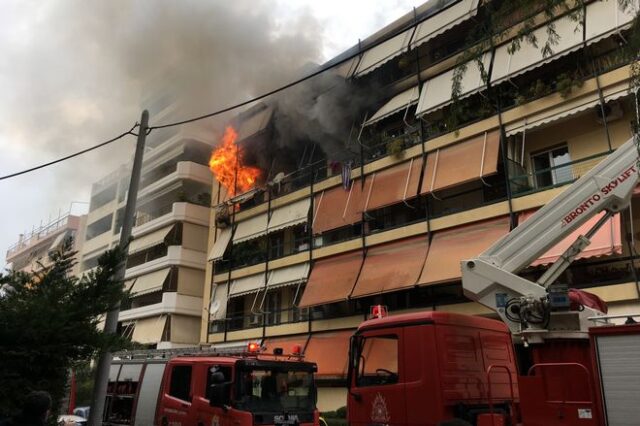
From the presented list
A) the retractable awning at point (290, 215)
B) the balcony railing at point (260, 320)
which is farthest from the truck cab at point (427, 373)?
the retractable awning at point (290, 215)

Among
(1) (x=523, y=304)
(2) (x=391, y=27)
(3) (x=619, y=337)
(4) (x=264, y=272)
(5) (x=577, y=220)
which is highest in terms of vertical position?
(2) (x=391, y=27)

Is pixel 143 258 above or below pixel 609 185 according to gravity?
above

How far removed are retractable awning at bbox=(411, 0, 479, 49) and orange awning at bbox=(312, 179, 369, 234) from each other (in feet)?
17.6

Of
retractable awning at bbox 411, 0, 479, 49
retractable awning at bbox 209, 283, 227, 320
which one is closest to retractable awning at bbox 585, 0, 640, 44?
retractable awning at bbox 411, 0, 479, 49

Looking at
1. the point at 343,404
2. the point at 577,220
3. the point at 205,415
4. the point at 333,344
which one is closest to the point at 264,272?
the point at 333,344

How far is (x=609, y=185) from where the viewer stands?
6992 millimetres

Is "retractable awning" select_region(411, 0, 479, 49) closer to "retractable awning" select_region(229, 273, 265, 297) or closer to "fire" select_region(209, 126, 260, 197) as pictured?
"fire" select_region(209, 126, 260, 197)

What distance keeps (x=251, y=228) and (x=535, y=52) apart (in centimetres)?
1401

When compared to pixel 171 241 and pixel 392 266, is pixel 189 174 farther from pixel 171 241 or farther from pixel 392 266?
pixel 392 266

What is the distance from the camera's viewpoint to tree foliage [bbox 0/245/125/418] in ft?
17.1

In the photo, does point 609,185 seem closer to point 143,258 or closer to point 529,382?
point 529,382

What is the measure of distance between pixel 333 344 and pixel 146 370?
333 inches

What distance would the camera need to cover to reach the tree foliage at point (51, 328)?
5227mm

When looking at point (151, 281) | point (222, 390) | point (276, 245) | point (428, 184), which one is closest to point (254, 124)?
point (276, 245)
